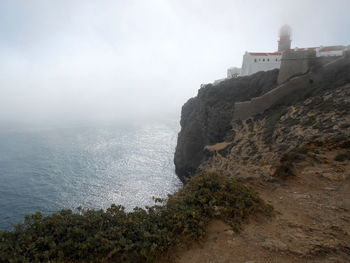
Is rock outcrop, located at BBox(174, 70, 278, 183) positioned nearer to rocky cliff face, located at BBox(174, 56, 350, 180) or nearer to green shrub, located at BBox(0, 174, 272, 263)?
rocky cliff face, located at BBox(174, 56, 350, 180)

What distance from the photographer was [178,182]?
4416 centimetres

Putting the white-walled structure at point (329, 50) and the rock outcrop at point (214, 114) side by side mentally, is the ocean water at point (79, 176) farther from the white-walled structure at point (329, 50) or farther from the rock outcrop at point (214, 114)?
the white-walled structure at point (329, 50)

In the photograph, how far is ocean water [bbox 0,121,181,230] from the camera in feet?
114

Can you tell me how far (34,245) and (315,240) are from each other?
583 cm

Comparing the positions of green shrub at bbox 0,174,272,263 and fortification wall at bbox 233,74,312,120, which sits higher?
fortification wall at bbox 233,74,312,120

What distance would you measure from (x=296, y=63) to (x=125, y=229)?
3187 cm

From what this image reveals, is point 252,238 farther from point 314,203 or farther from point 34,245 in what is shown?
point 34,245

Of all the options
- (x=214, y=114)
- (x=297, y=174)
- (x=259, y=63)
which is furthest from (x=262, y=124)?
(x=259, y=63)

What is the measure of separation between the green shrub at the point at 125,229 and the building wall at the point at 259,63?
144 ft

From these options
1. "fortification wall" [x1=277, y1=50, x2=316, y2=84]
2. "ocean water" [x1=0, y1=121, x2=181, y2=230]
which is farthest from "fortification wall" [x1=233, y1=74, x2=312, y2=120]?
"ocean water" [x1=0, y1=121, x2=181, y2=230]

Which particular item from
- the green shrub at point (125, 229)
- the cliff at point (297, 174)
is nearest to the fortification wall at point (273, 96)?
the cliff at point (297, 174)

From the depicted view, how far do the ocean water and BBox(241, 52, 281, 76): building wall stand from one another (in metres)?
30.1

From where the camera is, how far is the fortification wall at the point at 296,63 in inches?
1083

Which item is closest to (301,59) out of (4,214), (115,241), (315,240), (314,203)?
(314,203)
